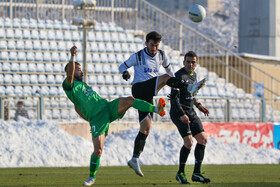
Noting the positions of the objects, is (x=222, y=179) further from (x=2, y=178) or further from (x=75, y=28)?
(x=75, y=28)

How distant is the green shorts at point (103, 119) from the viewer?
8.98m

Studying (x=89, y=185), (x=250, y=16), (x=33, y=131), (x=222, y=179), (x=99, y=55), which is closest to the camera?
(x=89, y=185)

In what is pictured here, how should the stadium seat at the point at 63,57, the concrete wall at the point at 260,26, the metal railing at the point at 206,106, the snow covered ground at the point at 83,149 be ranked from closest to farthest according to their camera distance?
1. the snow covered ground at the point at 83,149
2. the metal railing at the point at 206,106
3. the stadium seat at the point at 63,57
4. the concrete wall at the point at 260,26

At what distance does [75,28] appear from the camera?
25.3 metres

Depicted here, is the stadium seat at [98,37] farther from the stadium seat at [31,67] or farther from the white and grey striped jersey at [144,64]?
the white and grey striped jersey at [144,64]

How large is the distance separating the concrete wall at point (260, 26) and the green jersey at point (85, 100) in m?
22.1

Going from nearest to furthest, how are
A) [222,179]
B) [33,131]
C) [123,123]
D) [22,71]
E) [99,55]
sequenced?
[222,179], [33,131], [123,123], [22,71], [99,55]

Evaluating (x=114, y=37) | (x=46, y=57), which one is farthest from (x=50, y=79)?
(x=114, y=37)

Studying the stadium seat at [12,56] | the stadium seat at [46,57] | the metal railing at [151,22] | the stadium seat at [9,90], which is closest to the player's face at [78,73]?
the stadium seat at [9,90]

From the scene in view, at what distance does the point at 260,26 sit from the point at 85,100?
73.5ft

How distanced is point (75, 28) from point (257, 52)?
9.44 m

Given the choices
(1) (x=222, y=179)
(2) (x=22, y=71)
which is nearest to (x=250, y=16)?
(2) (x=22, y=71)

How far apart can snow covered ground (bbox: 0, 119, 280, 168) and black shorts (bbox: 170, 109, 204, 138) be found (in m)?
6.21

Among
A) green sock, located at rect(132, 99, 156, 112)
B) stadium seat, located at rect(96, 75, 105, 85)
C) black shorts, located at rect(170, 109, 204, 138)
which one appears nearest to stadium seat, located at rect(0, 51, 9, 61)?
stadium seat, located at rect(96, 75, 105, 85)
